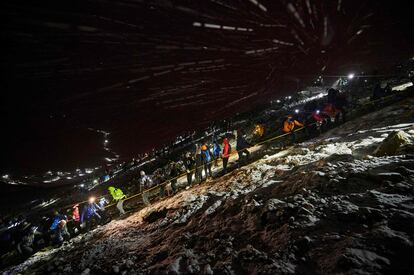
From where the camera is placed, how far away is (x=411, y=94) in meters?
13.6

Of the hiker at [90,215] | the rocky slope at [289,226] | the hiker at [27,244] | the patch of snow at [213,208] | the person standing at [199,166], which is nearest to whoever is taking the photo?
the rocky slope at [289,226]

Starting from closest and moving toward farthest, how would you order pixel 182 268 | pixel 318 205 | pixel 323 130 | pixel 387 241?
pixel 387 241 → pixel 182 268 → pixel 318 205 → pixel 323 130

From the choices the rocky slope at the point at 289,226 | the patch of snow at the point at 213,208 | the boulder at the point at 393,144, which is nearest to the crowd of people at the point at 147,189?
the rocky slope at the point at 289,226

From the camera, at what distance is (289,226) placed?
472 centimetres

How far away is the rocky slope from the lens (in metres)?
3.63

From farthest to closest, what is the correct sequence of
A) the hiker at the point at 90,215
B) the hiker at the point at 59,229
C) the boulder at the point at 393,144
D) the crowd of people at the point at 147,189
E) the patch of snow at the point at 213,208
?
1. the hiker at the point at 90,215
2. the crowd of people at the point at 147,189
3. the hiker at the point at 59,229
4. the patch of snow at the point at 213,208
5. the boulder at the point at 393,144

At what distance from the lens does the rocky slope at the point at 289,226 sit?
363 centimetres

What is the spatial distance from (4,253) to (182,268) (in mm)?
12903

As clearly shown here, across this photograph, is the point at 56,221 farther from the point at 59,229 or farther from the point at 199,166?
the point at 199,166

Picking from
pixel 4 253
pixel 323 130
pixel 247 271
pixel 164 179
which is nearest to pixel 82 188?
pixel 4 253

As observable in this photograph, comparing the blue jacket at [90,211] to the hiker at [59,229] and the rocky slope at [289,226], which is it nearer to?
the hiker at [59,229]

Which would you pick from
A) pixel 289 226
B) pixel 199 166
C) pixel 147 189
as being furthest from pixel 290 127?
pixel 289 226

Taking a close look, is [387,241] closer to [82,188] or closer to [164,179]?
[164,179]

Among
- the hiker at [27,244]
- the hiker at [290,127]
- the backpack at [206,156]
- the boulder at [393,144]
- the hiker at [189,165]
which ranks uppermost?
the boulder at [393,144]
